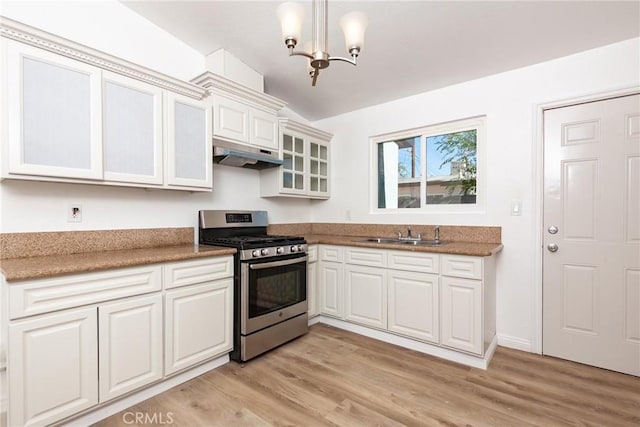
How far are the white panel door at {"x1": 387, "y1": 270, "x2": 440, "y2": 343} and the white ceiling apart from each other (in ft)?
6.04

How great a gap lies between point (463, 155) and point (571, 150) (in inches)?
32.9

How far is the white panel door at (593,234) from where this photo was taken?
225 cm

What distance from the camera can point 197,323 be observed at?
2180 mm

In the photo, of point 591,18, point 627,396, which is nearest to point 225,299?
point 627,396

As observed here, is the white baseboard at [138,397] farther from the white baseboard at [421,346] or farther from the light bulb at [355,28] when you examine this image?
the light bulb at [355,28]

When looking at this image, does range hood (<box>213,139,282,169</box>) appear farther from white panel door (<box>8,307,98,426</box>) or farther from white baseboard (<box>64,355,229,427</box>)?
white baseboard (<box>64,355,229,427</box>)

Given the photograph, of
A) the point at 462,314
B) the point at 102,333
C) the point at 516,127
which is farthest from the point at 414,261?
the point at 102,333

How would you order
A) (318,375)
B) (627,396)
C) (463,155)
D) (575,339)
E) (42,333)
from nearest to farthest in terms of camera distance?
(42,333), (627,396), (318,375), (575,339), (463,155)

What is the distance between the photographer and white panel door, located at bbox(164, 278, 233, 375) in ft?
6.68

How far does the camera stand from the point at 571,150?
96.9 inches

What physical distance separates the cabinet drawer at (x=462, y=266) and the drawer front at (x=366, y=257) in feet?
1.76

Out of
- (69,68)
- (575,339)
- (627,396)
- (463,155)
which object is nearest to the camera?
(69,68)

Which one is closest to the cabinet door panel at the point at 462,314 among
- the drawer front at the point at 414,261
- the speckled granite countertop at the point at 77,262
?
the drawer front at the point at 414,261

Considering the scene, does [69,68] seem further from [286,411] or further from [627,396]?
[627,396]
